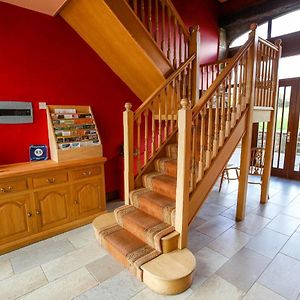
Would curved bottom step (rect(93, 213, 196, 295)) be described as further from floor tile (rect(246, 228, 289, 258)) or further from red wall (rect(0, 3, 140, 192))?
red wall (rect(0, 3, 140, 192))

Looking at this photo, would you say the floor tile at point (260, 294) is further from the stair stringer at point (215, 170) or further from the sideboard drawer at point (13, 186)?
the sideboard drawer at point (13, 186)

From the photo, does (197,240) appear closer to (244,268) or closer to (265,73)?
(244,268)

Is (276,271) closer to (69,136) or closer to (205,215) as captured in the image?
(205,215)

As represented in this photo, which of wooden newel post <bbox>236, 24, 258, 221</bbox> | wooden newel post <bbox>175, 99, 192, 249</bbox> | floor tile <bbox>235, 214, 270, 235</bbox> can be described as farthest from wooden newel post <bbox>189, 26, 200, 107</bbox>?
floor tile <bbox>235, 214, 270, 235</bbox>

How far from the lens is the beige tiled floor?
75.9 inches

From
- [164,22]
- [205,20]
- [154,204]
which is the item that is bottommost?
[154,204]

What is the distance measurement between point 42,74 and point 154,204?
7.70 ft

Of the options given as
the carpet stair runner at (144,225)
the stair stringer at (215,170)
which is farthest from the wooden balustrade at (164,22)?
the carpet stair runner at (144,225)

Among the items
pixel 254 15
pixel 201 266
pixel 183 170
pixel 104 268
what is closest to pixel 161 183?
pixel 183 170

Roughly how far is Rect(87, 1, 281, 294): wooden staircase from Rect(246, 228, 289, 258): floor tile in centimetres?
44

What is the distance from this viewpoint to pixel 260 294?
1.89 meters

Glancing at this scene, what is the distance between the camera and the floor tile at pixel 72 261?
2.19m

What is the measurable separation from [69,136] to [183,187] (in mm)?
1816

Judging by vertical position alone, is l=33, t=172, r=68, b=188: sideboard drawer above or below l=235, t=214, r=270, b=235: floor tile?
above
